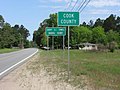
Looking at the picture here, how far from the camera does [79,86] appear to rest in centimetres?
1505

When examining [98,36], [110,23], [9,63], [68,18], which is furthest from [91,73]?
[110,23]

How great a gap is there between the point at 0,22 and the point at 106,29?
190 ft

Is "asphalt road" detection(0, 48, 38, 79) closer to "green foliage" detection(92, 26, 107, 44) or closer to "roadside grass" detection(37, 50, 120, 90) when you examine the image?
"roadside grass" detection(37, 50, 120, 90)

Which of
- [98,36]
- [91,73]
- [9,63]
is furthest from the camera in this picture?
[98,36]

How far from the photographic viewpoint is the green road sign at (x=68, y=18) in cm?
1834

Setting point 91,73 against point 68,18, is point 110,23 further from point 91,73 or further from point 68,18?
point 68,18

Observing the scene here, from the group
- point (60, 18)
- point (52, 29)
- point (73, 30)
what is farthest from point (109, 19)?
point (60, 18)

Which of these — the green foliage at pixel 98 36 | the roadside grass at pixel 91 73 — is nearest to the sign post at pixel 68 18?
the roadside grass at pixel 91 73

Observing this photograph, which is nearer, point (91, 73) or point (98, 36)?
point (91, 73)

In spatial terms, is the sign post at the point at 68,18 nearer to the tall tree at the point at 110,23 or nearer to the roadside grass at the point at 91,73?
the roadside grass at the point at 91,73

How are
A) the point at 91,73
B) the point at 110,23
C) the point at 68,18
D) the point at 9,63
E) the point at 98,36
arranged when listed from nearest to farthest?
the point at 68,18 < the point at 91,73 < the point at 9,63 < the point at 98,36 < the point at 110,23

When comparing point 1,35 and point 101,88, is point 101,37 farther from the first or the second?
point 101,88

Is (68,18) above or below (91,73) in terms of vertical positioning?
above

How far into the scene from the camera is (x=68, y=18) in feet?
60.7
